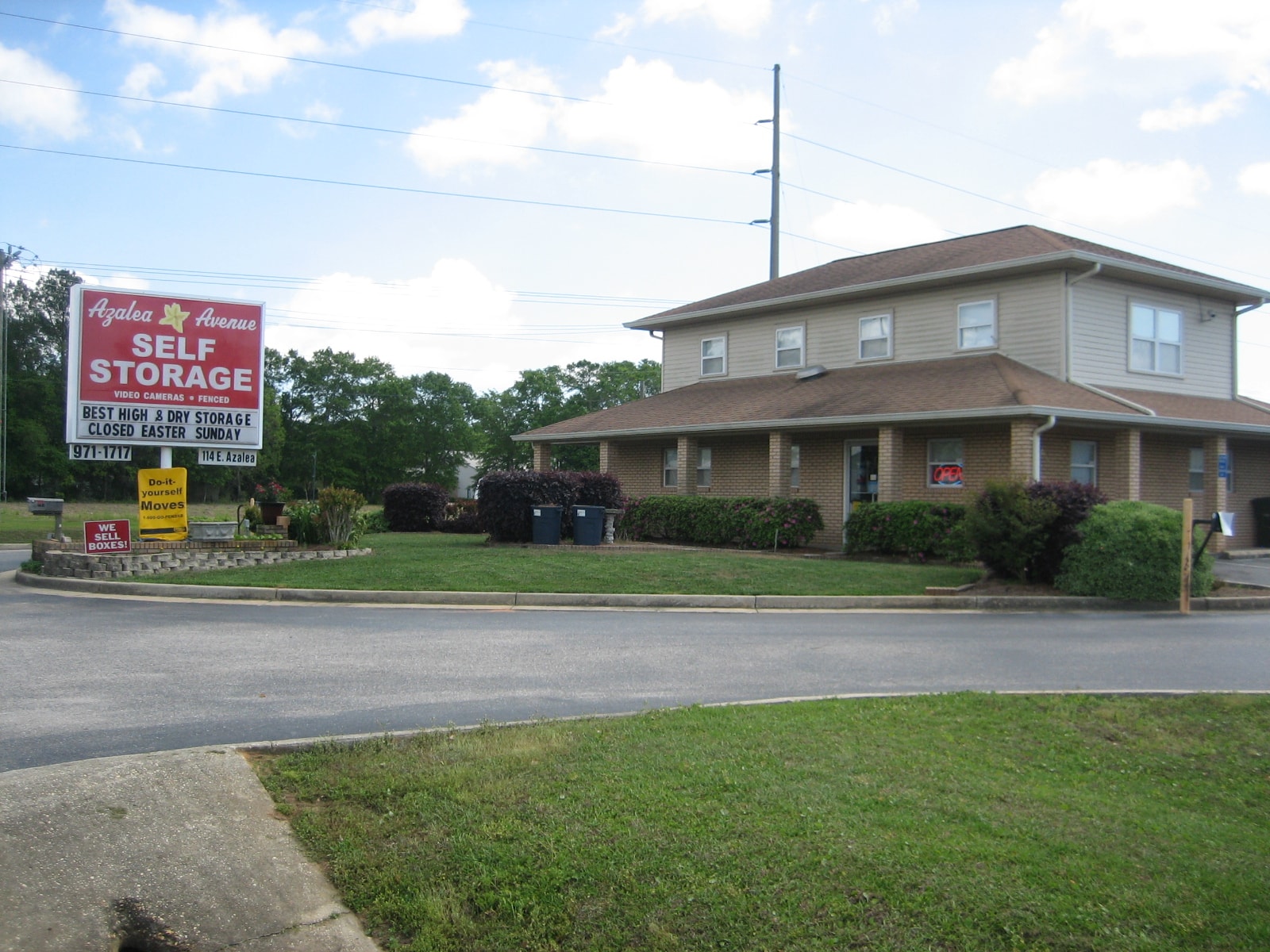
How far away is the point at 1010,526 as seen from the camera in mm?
15617

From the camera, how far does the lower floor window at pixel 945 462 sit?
21672 mm

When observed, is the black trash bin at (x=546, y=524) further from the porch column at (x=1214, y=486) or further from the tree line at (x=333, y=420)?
the tree line at (x=333, y=420)

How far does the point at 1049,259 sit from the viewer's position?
20703mm

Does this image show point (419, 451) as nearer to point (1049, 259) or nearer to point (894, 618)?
point (1049, 259)

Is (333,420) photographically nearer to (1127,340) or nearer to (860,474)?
(860,474)

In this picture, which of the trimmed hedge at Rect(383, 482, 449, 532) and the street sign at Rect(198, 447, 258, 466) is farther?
the trimmed hedge at Rect(383, 482, 449, 532)

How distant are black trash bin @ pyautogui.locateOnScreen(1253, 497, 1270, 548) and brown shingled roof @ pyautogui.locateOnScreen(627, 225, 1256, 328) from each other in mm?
4961

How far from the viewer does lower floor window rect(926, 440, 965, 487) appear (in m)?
21.7

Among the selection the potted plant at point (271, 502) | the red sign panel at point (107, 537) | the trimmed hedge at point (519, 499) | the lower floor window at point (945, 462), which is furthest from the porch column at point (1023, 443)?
the red sign panel at point (107, 537)

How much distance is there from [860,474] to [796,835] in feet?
65.0

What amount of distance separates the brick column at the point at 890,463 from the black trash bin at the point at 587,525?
5852 mm

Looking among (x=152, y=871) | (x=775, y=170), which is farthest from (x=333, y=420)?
(x=152, y=871)

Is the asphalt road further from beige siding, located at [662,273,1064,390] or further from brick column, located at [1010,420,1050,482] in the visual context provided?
beige siding, located at [662,273,1064,390]

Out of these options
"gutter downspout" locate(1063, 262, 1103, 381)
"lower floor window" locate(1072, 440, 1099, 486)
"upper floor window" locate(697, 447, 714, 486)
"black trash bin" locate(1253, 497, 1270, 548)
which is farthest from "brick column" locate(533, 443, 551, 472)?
"black trash bin" locate(1253, 497, 1270, 548)
